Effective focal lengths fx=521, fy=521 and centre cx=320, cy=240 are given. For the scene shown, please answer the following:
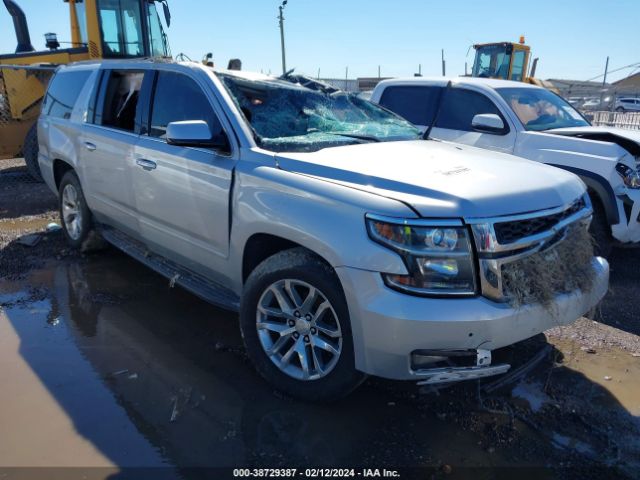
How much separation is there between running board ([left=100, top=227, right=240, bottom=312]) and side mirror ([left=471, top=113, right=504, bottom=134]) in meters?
3.82

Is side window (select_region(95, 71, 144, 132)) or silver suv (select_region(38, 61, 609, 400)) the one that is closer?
silver suv (select_region(38, 61, 609, 400))

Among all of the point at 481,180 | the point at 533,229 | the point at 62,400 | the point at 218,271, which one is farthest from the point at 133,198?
the point at 533,229

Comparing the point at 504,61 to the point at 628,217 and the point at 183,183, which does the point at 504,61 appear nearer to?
the point at 628,217

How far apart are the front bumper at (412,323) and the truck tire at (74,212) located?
3706 mm

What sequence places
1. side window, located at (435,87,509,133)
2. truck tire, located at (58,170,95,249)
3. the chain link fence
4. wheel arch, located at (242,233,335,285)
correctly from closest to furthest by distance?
wheel arch, located at (242,233,335,285) < truck tire, located at (58,170,95,249) < side window, located at (435,87,509,133) < the chain link fence

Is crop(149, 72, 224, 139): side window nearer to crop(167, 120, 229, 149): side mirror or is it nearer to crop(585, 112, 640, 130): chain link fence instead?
crop(167, 120, 229, 149): side mirror

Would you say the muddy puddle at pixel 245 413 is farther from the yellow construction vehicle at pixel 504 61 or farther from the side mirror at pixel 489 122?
the yellow construction vehicle at pixel 504 61

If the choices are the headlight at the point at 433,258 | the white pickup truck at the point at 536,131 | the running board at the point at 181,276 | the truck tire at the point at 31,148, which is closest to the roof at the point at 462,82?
the white pickup truck at the point at 536,131

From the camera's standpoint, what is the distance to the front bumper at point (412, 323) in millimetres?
2465

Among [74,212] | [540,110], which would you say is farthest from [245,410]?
[540,110]

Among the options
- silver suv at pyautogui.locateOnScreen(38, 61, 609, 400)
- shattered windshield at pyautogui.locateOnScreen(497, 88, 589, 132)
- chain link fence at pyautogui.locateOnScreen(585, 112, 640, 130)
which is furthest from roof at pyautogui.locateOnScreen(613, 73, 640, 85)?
silver suv at pyautogui.locateOnScreen(38, 61, 609, 400)

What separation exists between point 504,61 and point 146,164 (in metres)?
15.0

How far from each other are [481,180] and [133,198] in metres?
2.85

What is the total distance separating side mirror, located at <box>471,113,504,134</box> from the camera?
595 cm
